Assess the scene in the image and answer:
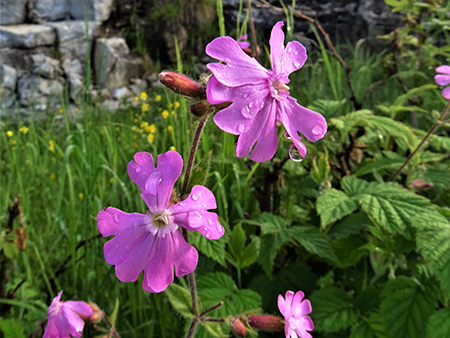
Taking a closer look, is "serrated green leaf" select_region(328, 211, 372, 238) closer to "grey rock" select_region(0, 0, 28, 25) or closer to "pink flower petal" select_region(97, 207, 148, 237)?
"pink flower petal" select_region(97, 207, 148, 237)

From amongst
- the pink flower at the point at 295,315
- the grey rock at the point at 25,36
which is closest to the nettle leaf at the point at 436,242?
the pink flower at the point at 295,315

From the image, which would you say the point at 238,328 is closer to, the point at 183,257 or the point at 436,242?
the point at 183,257

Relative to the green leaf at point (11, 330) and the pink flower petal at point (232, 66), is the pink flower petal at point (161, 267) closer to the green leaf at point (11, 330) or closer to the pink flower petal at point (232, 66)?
the pink flower petal at point (232, 66)

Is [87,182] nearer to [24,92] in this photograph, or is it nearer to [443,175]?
[443,175]

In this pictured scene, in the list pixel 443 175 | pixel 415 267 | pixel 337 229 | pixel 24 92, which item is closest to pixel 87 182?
pixel 337 229

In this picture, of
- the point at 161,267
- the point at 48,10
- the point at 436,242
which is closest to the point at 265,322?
the point at 161,267

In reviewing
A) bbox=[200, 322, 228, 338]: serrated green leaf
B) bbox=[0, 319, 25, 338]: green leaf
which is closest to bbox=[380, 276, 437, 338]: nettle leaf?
bbox=[200, 322, 228, 338]: serrated green leaf
